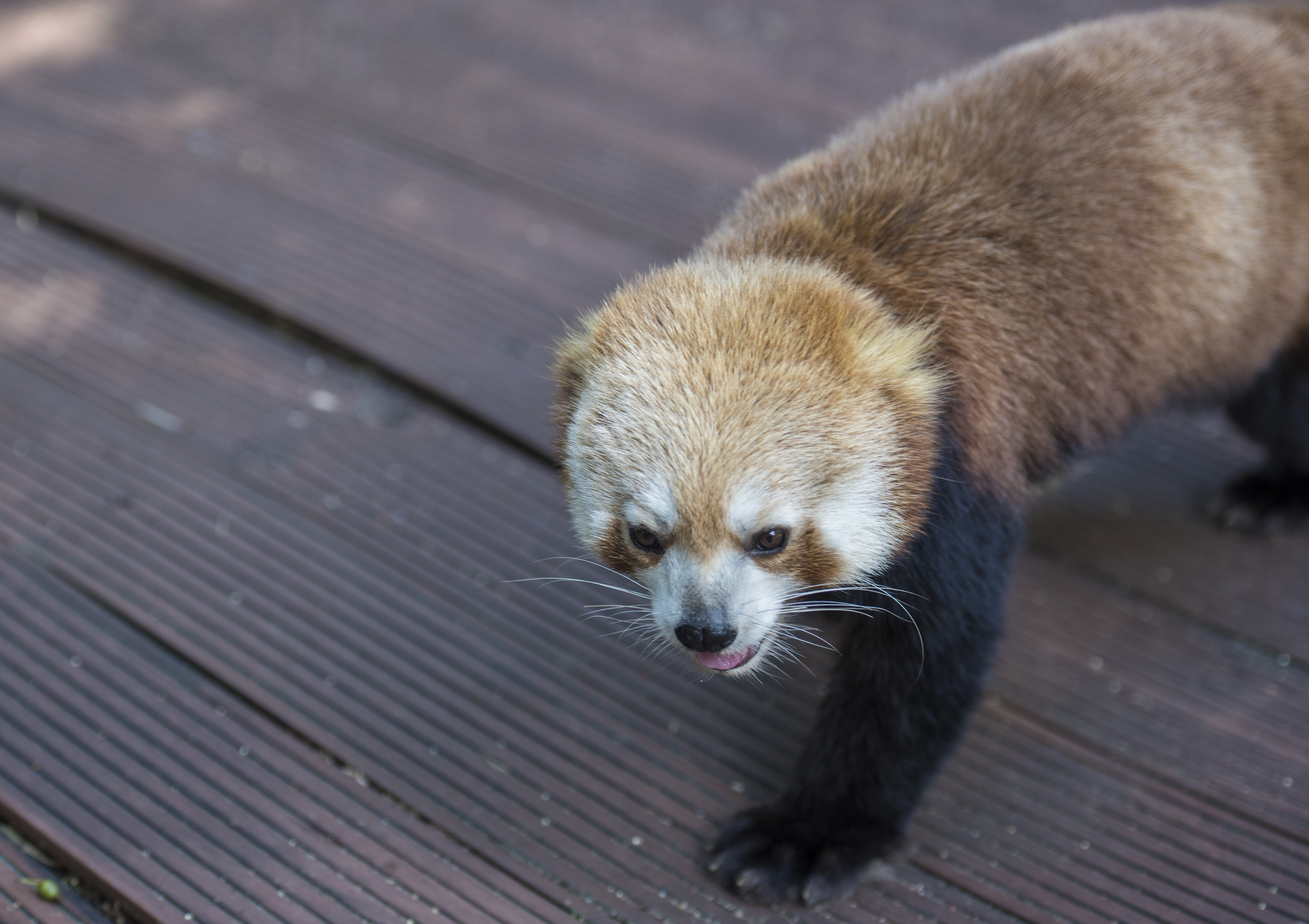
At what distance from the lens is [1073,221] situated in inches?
76.6

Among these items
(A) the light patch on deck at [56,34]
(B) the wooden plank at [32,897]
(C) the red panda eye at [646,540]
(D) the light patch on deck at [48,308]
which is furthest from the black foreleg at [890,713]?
(A) the light patch on deck at [56,34]

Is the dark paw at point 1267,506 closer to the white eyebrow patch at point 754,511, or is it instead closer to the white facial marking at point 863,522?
the white facial marking at point 863,522

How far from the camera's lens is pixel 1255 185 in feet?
6.95

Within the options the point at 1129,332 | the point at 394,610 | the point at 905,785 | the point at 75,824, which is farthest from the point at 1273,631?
the point at 75,824

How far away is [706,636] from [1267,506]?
174 cm

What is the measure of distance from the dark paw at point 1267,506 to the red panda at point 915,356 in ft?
1.75

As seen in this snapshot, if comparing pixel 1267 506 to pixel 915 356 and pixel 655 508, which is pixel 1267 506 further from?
pixel 655 508

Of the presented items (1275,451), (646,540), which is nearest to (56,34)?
(646,540)

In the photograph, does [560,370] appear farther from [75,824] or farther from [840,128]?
[840,128]

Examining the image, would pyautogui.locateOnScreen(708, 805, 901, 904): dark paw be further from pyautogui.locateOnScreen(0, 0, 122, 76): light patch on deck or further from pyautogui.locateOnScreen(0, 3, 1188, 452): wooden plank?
pyautogui.locateOnScreen(0, 0, 122, 76): light patch on deck

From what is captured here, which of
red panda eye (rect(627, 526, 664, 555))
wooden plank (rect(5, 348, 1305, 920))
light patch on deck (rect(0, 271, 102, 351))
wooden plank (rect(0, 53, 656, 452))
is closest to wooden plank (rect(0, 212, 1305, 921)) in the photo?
wooden plank (rect(5, 348, 1305, 920))

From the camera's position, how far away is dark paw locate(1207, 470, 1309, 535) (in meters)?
2.65

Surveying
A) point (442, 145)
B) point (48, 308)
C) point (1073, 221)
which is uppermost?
point (1073, 221)

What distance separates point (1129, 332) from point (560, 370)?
Result: 1.08 m
